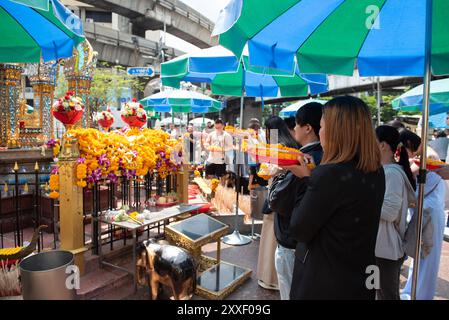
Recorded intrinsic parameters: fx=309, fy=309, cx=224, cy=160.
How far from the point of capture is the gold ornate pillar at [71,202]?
3.35 meters

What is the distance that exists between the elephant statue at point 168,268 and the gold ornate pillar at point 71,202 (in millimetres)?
769

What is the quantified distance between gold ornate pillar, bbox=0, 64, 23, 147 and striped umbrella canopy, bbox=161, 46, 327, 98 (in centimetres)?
502

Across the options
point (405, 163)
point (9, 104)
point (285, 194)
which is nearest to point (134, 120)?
point (285, 194)

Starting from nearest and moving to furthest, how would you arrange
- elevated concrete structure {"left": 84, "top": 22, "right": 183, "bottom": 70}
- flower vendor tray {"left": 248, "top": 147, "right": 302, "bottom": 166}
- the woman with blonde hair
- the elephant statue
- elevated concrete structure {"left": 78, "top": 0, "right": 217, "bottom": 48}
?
1. the woman with blonde hair
2. flower vendor tray {"left": 248, "top": 147, "right": 302, "bottom": 166}
3. the elephant statue
4. elevated concrete structure {"left": 78, "top": 0, "right": 217, "bottom": 48}
5. elevated concrete structure {"left": 84, "top": 22, "right": 183, "bottom": 70}

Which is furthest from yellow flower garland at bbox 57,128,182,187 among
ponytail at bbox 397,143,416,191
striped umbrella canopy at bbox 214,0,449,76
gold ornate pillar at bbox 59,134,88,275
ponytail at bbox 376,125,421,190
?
ponytail at bbox 397,143,416,191

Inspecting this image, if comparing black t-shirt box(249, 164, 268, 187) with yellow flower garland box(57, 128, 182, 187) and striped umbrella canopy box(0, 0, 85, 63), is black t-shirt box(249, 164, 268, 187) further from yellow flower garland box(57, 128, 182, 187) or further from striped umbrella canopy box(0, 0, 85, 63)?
striped umbrella canopy box(0, 0, 85, 63)

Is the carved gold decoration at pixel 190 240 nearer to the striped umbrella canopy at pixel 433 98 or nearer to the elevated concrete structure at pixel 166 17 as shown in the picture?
the striped umbrella canopy at pixel 433 98

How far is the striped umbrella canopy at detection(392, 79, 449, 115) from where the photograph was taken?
597 centimetres

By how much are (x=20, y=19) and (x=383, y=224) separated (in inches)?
176

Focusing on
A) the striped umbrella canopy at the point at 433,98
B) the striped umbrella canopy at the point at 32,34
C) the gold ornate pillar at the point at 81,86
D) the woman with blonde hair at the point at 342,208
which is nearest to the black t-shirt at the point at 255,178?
the striped umbrella canopy at the point at 433,98

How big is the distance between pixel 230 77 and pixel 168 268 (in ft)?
14.6
